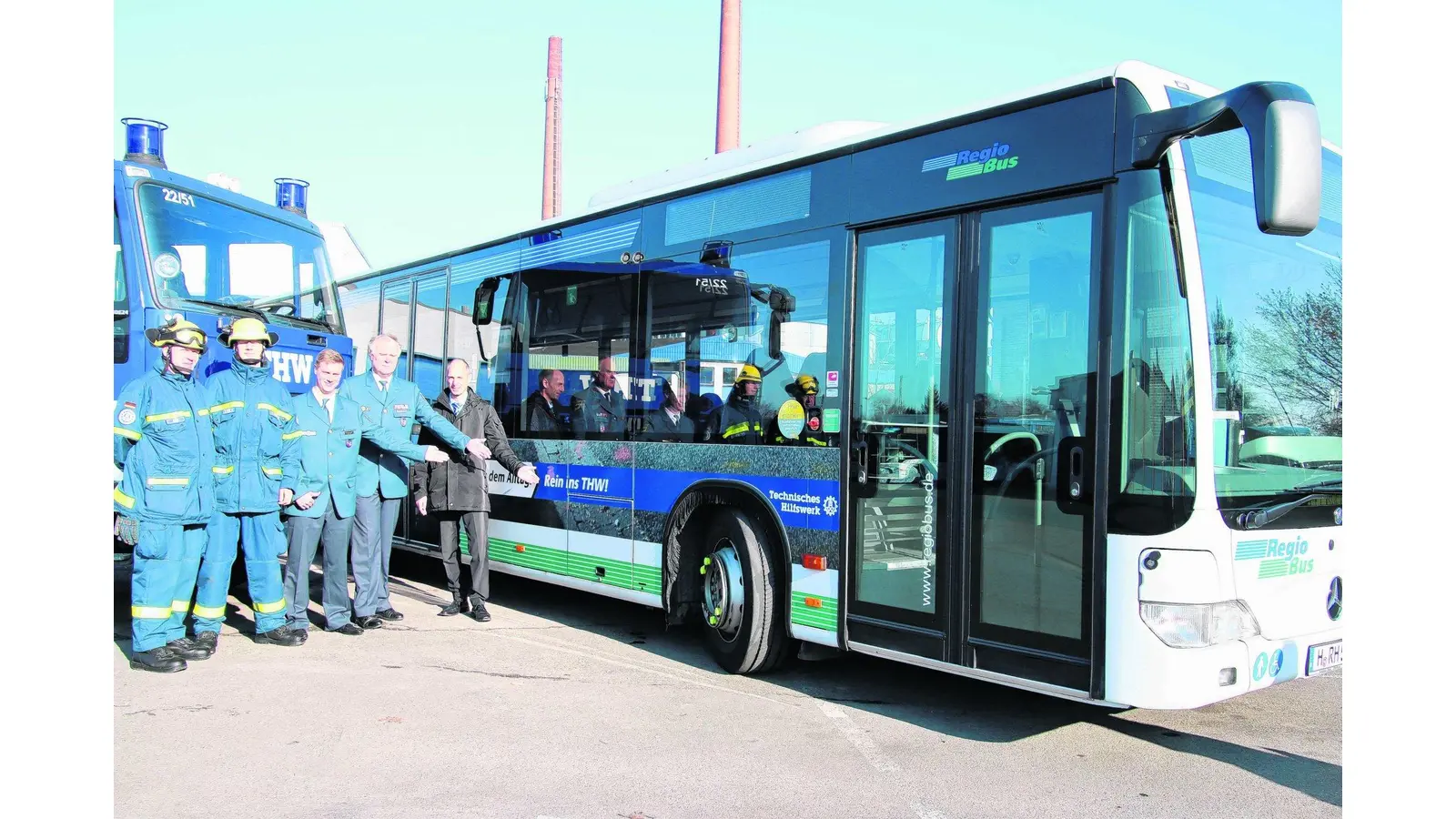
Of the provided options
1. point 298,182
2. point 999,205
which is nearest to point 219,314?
point 298,182

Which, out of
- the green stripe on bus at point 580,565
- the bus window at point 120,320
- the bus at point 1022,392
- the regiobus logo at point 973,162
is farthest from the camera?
the bus window at point 120,320

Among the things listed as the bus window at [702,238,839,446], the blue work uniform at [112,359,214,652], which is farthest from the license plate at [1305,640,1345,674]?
the blue work uniform at [112,359,214,652]

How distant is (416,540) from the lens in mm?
9898

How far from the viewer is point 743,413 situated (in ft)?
20.8

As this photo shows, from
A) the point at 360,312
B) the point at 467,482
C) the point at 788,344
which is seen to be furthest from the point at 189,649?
the point at 360,312

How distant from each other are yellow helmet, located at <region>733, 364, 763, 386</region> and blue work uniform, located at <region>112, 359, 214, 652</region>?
333 centimetres

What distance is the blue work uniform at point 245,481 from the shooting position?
22.5 feet

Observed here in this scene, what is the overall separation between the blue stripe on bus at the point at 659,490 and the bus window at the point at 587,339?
0.29 metres

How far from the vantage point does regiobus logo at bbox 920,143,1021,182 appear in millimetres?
5088

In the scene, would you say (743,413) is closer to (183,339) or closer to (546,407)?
(546,407)

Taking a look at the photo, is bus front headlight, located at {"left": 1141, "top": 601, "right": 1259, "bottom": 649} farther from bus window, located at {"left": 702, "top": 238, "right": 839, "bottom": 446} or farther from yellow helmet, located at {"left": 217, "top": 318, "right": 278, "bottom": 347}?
yellow helmet, located at {"left": 217, "top": 318, "right": 278, "bottom": 347}

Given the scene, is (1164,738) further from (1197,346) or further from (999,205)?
(999,205)

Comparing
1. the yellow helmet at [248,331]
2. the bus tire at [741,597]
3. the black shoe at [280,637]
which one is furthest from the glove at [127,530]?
the bus tire at [741,597]

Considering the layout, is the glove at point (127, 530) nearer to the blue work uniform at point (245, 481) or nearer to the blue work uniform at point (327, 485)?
the blue work uniform at point (245, 481)
